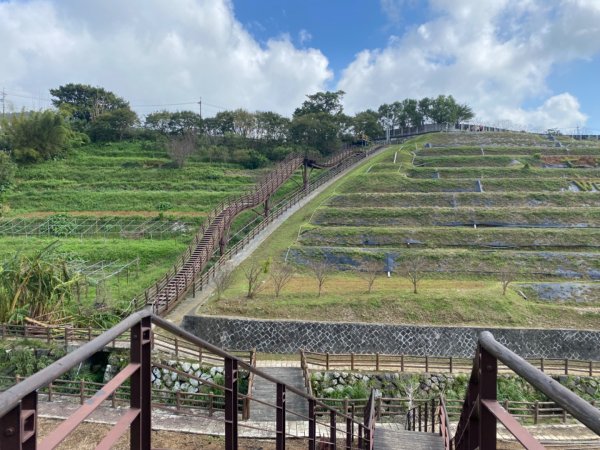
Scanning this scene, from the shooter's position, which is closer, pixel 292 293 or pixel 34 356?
pixel 34 356

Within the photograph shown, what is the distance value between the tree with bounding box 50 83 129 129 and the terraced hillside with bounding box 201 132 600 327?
44797 millimetres

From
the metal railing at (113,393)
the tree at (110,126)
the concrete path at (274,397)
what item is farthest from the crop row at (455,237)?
the tree at (110,126)

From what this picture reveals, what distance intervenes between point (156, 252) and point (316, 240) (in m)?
9.77

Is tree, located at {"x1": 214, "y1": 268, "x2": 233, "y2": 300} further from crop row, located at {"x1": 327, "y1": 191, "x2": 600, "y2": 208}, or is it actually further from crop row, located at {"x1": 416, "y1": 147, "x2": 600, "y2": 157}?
crop row, located at {"x1": 416, "y1": 147, "x2": 600, "y2": 157}

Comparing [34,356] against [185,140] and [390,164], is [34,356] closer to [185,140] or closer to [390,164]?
[390,164]

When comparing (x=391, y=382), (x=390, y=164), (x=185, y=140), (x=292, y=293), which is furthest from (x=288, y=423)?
(x=185, y=140)

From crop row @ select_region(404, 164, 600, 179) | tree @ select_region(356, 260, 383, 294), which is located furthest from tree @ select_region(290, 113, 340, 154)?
tree @ select_region(356, 260, 383, 294)

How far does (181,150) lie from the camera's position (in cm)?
4575

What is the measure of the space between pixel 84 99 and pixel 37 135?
716 inches

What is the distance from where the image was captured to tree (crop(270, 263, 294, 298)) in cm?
1878

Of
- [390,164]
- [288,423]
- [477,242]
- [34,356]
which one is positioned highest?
[390,164]

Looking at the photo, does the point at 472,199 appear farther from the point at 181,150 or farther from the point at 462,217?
the point at 181,150

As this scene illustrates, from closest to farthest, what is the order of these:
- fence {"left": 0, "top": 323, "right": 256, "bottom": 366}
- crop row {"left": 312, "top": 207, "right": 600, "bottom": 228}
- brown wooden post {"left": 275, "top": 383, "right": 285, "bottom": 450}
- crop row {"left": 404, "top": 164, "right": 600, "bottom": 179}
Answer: brown wooden post {"left": 275, "top": 383, "right": 285, "bottom": 450} → fence {"left": 0, "top": 323, "right": 256, "bottom": 366} → crop row {"left": 312, "top": 207, "right": 600, "bottom": 228} → crop row {"left": 404, "top": 164, "right": 600, "bottom": 179}

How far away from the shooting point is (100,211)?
33781mm
